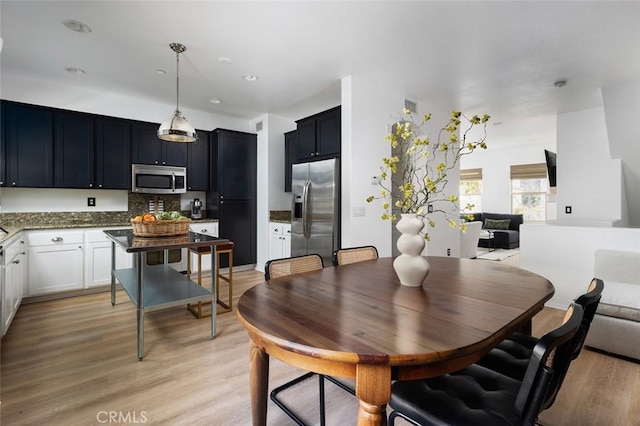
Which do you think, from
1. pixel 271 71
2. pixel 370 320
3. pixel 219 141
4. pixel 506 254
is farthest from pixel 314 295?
pixel 506 254

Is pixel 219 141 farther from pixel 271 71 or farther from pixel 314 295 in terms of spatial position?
pixel 314 295

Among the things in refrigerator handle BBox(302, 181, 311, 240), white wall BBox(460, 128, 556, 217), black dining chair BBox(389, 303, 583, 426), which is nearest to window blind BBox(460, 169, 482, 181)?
white wall BBox(460, 128, 556, 217)

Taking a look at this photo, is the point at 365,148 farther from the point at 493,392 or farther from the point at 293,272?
the point at 493,392

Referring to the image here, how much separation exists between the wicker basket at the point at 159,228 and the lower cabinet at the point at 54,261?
5.30 feet

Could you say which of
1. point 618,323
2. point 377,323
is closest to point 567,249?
point 618,323

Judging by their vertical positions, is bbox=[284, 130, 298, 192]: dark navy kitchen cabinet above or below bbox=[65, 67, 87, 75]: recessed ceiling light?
below

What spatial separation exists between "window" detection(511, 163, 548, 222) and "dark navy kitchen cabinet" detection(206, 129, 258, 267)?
7106 millimetres

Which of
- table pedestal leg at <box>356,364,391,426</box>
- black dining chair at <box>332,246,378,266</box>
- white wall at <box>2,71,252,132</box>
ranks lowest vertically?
table pedestal leg at <box>356,364,391,426</box>

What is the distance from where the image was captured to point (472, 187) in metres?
9.34

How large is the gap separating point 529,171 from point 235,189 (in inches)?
296

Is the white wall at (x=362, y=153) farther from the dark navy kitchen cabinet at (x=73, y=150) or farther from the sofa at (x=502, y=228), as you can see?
the sofa at (x=502, y=228)

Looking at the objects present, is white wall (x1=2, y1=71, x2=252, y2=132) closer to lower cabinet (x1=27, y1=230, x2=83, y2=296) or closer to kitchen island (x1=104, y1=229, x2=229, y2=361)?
lower cabinet (x1=27, y1=230, x2=83, y2=296)

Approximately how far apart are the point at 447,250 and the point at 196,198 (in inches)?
163

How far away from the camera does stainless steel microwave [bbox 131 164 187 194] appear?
169 inches
